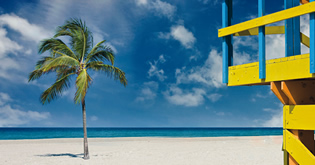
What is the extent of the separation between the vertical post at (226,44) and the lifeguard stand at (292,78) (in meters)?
0.29

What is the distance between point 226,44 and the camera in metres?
4.23

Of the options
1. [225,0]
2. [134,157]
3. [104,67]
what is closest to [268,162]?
[134,157]

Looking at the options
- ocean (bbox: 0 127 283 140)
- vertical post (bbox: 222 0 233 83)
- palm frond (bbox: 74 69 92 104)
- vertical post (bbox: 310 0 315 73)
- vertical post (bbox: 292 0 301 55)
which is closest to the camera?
vertical post (bbox: 310 0 315 73)

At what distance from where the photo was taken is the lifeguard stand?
3.27 meters

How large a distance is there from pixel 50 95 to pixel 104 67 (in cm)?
257

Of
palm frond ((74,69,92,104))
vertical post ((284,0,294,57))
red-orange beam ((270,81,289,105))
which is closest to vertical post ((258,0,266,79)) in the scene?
red-orange beam ((270,81,289,105))

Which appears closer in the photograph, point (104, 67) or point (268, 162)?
point (268, 162)

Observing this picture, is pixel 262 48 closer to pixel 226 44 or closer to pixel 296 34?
pixel 296 34

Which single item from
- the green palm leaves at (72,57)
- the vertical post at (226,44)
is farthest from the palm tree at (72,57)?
the vertical post at (226,44)

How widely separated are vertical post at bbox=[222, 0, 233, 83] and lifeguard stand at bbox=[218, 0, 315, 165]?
0.29m

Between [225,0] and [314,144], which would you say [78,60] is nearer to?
[225,0]

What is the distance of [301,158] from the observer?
334 cm

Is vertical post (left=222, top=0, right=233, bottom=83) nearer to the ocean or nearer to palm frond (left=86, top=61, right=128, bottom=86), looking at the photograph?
palm frond (left=86, top=61, right=128, bottom=86)

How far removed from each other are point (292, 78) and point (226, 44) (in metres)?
1.10
